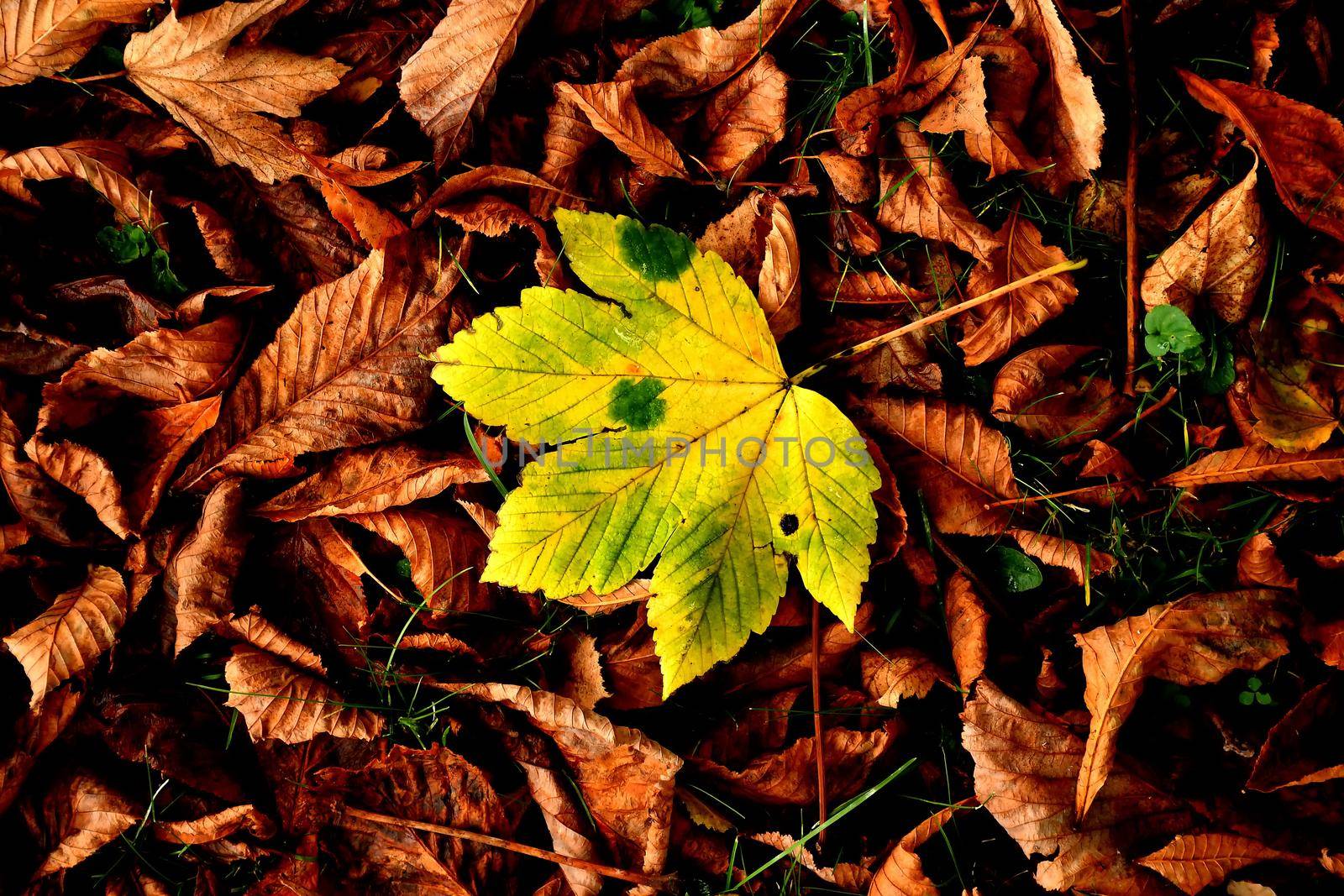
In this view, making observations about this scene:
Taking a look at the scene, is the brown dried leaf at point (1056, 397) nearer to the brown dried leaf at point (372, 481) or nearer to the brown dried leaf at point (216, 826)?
the brown dried leaf at point (372, 481)

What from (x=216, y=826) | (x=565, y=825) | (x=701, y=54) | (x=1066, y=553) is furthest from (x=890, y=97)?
(x=216, y=826)

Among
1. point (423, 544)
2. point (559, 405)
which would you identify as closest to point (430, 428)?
point (423, 544)

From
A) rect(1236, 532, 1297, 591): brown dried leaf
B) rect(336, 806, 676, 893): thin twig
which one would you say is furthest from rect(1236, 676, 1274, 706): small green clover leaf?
rect(336, 806, 676, 893): thin twig

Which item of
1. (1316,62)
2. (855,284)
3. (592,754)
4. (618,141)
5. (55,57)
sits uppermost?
(55,57)

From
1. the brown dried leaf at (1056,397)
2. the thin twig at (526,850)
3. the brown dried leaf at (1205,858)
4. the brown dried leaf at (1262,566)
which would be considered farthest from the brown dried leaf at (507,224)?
the brown dried leaf at (1205,858)

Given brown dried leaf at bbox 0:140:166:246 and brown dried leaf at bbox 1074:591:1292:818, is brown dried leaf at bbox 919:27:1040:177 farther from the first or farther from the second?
brown dried leaf at bbox 0:140:166:246

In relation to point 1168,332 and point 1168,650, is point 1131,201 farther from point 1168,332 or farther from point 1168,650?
Result: point 1168,650

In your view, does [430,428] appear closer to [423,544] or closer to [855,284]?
[423,544]
